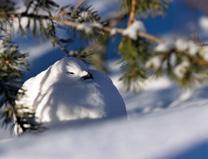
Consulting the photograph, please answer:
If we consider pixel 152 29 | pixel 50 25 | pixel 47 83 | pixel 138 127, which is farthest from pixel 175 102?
pixel 138 127

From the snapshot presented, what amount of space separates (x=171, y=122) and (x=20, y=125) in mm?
212

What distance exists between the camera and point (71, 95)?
0.78m

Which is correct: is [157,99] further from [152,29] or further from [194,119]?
[194,119]

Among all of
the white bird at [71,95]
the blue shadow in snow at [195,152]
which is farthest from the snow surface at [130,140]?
the white bird at [71,95]

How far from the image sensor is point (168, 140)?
20.6 inches

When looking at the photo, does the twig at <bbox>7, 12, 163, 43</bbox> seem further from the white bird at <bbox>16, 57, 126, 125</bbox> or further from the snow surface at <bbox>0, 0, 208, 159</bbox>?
the white bird at <bbox>16, 57, 126, 125</bbox>

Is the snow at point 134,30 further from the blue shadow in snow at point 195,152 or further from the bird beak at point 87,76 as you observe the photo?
the bird beak at point 87,76

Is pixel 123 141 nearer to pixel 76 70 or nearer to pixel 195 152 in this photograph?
pixel 195 152

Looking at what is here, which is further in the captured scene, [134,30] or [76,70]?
[76,70]

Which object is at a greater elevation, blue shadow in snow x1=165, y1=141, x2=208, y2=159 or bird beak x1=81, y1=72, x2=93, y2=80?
bird beak x1=81, y1=72, x2=93, y2=80

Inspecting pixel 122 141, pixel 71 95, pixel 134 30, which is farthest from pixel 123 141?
pixel 71 95

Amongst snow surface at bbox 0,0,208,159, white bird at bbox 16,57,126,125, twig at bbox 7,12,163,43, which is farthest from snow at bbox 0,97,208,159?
white bird at bbox 16,57,126,125

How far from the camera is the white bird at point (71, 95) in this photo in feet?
2.48

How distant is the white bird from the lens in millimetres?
756
